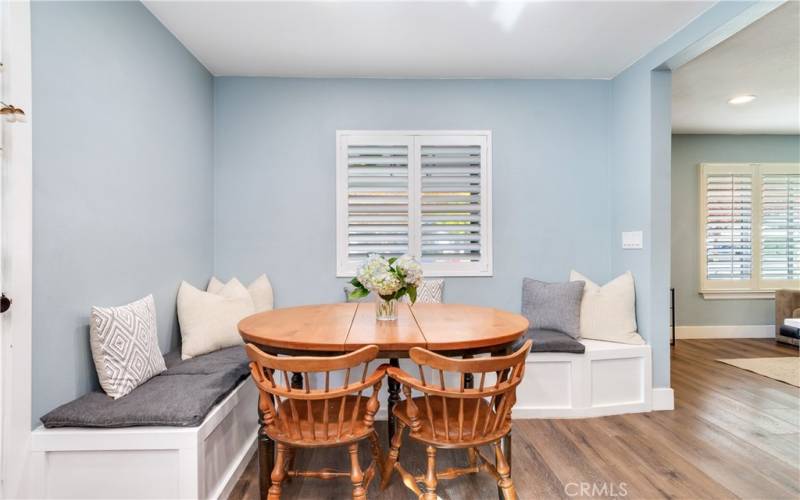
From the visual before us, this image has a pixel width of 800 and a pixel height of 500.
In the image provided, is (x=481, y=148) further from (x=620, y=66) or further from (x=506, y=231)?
(x=620, y=66)

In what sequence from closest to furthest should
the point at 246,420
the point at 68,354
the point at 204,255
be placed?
the point at 68,354
the point at 246,420
the point at 204,255

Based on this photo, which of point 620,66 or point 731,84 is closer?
point 620,66

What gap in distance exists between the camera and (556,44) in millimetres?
2900

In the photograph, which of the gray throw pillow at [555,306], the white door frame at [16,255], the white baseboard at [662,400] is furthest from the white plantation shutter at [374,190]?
the white baseboard at [662,400]

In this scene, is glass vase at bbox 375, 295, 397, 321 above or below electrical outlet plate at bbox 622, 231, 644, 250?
below

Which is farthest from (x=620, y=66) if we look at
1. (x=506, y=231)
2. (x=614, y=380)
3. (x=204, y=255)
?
(x=204, y=255)

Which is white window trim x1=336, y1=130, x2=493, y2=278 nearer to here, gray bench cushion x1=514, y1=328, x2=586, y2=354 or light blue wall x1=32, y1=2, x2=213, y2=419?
gray bench cushion x1=514, y1=328, x2=586, y2=354

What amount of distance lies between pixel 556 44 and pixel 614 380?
2.45 m

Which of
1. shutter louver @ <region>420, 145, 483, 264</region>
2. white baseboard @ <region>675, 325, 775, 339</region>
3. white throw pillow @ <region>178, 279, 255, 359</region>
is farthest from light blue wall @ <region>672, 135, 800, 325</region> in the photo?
A: white throw pillow @ <region>178, 279, 255, 359</region>

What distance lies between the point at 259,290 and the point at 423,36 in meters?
2.25

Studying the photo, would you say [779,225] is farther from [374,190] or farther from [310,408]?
[310,408]

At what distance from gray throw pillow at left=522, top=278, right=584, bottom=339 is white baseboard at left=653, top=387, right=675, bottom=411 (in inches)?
27.8

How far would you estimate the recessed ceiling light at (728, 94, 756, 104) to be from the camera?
13.0 ft

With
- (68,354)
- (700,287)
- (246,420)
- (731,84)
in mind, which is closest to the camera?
(68,354)
